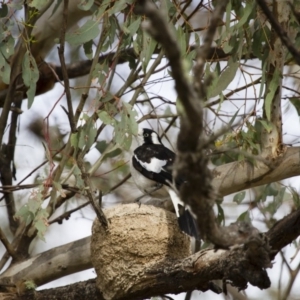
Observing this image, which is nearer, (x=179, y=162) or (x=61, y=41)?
(x=179, y=162)

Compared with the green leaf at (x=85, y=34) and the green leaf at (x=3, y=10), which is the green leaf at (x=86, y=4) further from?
the green leaf at (x=3, y=10)

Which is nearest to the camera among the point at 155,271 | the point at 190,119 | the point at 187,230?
the point at 190,119

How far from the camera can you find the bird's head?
499 cm

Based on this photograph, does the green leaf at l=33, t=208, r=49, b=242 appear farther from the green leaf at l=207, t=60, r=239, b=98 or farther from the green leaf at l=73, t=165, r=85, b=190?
the green leaf at l=207, t=60, r=239, b=98

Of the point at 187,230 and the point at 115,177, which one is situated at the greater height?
the point at 115,177

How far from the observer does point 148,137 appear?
502cm

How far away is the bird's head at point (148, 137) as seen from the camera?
16.4ft

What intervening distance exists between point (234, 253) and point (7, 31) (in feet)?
5.59

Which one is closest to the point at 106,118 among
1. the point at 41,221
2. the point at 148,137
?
the point at 41,221

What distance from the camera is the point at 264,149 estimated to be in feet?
12.4

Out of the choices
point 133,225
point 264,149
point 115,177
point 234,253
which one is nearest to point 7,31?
point 133,225

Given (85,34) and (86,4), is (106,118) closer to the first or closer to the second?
(85,34)

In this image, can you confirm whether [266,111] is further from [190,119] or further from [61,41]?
[190,119]

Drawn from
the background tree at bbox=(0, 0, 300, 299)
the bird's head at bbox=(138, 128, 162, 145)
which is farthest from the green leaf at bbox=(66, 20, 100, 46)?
the bird's head at bbox=(138, 128, 162, 145)
